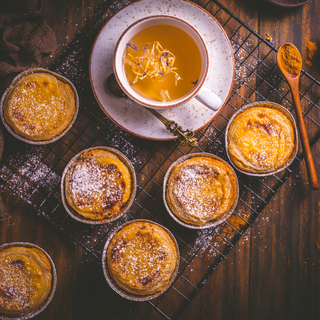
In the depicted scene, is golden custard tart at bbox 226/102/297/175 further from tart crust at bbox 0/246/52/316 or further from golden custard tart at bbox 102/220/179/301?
tart crust at bbox 0/246/52/316

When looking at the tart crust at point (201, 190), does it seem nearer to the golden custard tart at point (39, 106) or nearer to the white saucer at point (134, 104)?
the white saucer at point (134, 104)

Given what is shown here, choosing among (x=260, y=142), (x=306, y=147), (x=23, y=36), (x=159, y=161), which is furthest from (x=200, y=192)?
(x=23, y=36)

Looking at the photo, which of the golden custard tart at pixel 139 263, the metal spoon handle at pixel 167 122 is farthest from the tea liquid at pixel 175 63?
the golden custard tart at pixel 139 263

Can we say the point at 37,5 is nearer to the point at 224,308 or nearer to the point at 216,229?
the point at 216,229

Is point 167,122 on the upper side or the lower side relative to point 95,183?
upper

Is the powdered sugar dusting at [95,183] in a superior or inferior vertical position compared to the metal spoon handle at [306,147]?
inferior

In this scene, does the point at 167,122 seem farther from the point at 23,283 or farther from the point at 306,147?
the point at 23,283

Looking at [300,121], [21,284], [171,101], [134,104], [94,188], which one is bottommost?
[21,284]
